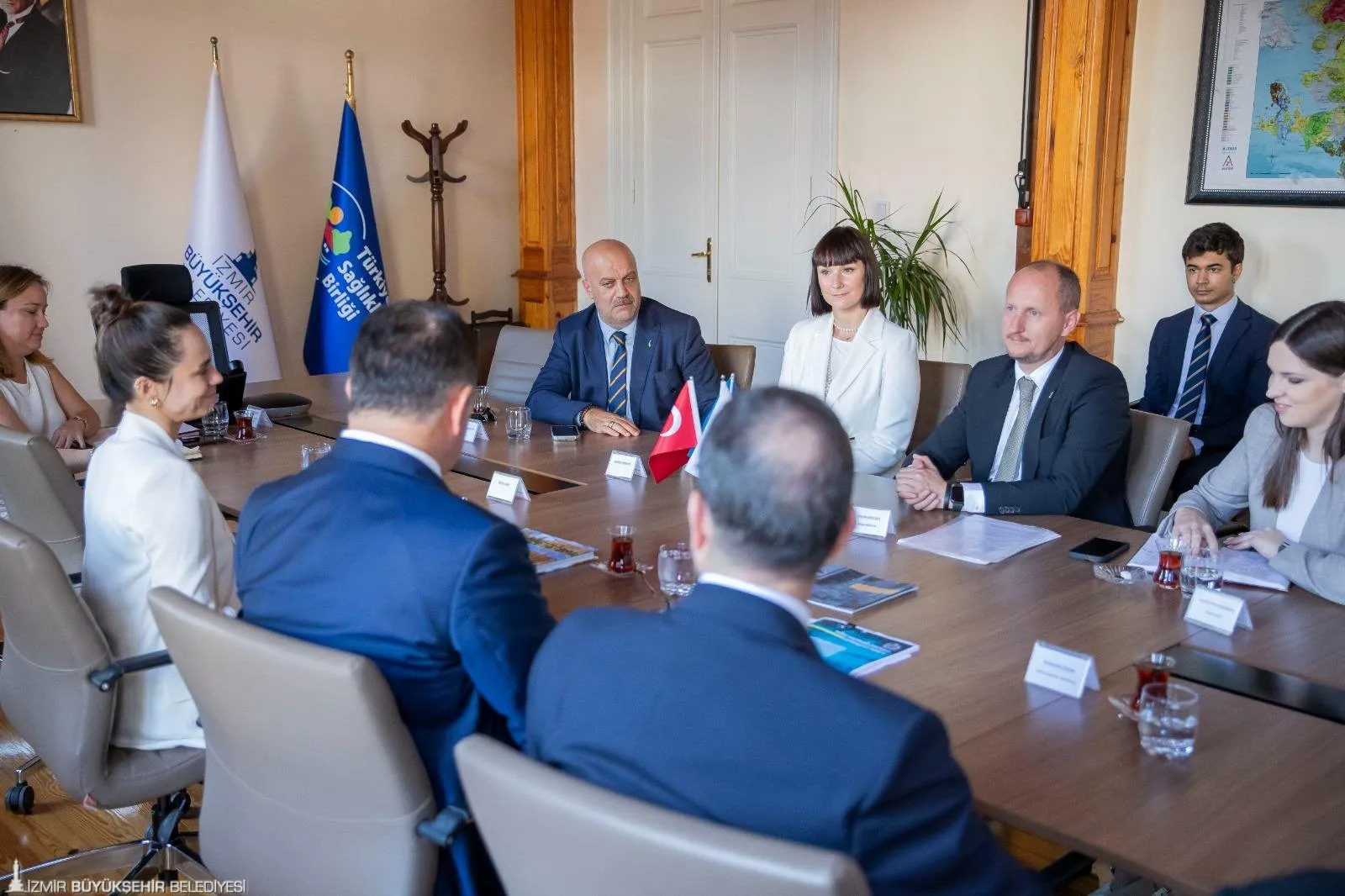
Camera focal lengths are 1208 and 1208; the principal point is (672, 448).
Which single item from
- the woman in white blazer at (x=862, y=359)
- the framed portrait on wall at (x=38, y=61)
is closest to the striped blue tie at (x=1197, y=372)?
the woman in white blazer at (x=862, y=359)

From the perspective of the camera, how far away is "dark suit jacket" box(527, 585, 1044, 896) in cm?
112

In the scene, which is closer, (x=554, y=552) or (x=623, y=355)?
(x=554, y=552)

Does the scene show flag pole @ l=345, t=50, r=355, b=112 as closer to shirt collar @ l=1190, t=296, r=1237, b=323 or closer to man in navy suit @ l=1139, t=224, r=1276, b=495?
man in navy suit @ l=1139, t=224, r=1276, b=495

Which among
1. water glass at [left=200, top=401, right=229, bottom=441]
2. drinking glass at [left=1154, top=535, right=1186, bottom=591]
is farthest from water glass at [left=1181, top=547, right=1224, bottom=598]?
water glass at [left=200, top=401, right=229, bottom=441]

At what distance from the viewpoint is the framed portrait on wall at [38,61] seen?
522 cm

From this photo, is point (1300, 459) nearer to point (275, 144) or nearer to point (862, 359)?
point (862, 359)

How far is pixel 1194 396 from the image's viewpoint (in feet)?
15.2

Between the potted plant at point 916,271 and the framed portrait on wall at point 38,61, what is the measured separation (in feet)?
11.7

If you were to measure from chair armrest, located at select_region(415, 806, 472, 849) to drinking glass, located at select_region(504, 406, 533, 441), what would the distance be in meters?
2.25

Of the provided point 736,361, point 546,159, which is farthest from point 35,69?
point 736,361

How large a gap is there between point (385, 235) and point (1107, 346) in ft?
12.7

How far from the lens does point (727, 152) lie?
253 inches

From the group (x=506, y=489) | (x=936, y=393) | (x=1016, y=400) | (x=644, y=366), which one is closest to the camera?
(x=506, y=489)

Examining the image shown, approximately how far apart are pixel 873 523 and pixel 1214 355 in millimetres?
2511
